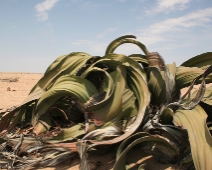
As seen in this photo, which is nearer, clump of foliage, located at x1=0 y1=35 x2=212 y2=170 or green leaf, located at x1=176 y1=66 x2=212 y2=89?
clump of foliage, located at x1=0 y1=35 x2=212 y2=170

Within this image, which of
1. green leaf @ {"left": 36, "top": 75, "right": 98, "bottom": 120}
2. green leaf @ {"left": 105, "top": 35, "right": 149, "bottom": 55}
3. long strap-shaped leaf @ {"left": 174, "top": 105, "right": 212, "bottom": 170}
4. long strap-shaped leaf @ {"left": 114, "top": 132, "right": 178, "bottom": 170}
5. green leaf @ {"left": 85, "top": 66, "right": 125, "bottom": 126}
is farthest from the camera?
green leaf @ {"left": 105, "top": 35, "right": 149, "bottom": 55}

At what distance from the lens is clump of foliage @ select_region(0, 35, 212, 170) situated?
145cm

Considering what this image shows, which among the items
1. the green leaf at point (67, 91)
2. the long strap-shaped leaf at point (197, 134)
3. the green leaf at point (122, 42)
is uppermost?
the green leaf at point (122, 42)

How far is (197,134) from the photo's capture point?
1312 millimetres

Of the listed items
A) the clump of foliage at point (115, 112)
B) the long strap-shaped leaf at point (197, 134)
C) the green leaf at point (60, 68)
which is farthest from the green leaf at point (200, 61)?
the green leaf at point (60, 68)

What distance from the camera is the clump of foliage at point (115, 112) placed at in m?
1.45

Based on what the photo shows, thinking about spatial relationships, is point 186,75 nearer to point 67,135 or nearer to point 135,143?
point 135,143

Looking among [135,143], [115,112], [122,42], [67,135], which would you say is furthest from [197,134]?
[122,42]

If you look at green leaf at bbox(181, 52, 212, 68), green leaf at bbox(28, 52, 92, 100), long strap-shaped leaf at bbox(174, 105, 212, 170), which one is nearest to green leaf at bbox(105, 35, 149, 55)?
green leaf at bbox(28, 52, 92, 100)

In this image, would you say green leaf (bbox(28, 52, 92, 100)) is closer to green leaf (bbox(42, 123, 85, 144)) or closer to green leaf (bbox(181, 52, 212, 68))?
green leaf (bbox(42, 123, 85, 144))

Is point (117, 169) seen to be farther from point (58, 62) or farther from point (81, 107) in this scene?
point (58, 62)

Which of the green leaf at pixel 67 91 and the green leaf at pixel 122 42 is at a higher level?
the green leaf at pixel 122 42

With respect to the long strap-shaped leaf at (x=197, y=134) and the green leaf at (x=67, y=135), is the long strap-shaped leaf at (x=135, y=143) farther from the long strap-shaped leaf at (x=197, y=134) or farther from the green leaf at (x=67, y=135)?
the green leaf at (x=67, y=135)

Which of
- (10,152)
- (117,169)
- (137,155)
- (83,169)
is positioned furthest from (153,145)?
(10,152)
